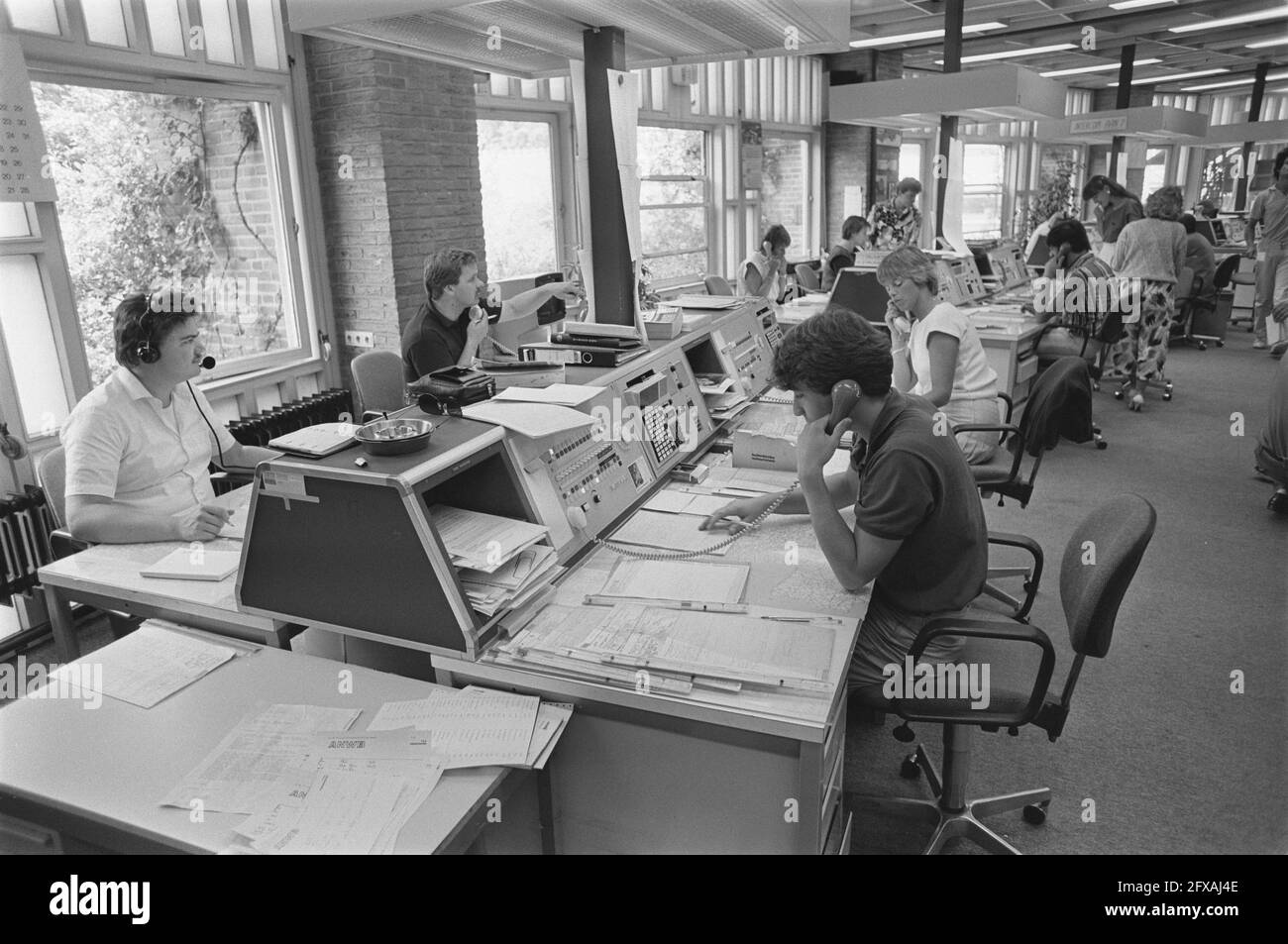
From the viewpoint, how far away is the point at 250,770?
1511 mm

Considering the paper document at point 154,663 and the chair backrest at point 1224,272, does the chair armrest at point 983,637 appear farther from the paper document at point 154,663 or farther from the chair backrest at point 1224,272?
the chair backrest at point 1224,272

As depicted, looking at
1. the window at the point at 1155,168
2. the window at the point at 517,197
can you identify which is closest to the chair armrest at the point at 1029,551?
the window at the point at 517,197

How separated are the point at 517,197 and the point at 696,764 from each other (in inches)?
215

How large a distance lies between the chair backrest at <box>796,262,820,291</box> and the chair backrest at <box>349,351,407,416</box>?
17.3 feet

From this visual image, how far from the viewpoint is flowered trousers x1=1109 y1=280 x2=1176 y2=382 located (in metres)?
6.82

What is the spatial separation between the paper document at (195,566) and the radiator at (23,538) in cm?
162

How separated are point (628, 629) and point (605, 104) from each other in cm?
182

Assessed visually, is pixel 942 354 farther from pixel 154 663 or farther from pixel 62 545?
pixel 62 545

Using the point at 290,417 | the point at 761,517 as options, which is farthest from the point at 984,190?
the point at 761,517

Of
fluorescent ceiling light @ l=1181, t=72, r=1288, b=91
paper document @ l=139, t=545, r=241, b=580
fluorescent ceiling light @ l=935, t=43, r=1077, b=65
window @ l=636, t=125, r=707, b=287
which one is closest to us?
paper document @ l=139, t=545, r=241, b=580

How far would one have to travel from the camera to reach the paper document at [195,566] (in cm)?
212

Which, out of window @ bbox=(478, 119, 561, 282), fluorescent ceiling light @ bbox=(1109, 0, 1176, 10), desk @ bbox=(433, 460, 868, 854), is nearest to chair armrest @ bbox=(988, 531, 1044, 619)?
desk @ bbox=(433, 460, 868, 854)

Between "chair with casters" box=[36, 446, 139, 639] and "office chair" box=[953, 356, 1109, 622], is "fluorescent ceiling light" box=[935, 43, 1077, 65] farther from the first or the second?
"chair with casters" box=[36, 446, 139, 639]

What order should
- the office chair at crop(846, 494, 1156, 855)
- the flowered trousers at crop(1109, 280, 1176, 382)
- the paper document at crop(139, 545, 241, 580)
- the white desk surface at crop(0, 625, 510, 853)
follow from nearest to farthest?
the white desk surface at crop(0, 625, 510, 853), the office chair at crop(846, 494, 1156, 855), the paper document at crop(139, 545, 241, 580), the flowered trousers at crop(1109, 280, 1176, 382)
